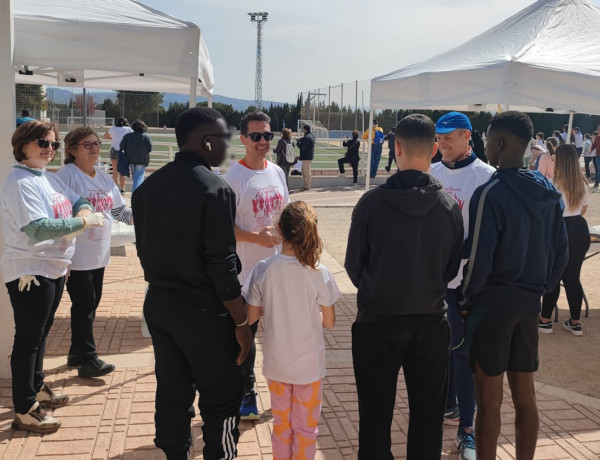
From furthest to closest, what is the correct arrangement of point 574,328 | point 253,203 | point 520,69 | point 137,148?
point 137,148
point 574,328
point 520,69
point 253,203

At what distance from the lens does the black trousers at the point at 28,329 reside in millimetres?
3525

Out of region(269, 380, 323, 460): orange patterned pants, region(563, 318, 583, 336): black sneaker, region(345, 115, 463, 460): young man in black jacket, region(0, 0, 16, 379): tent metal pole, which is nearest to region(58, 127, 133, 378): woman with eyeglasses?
region(0, 0, 16, 379): tent metal pole

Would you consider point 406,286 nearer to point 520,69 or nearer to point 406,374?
point 406,374

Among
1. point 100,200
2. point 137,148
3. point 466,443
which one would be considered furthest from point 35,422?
point 137,148

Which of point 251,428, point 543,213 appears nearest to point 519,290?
point 543,213

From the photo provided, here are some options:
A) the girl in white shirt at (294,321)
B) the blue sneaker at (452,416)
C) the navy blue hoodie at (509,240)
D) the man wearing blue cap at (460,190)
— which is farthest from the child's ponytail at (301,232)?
the blue sneaker at (452,416)

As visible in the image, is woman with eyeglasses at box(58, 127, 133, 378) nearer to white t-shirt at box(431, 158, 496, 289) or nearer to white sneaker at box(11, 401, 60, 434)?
white sneaker at box(11, 401, 60, 434)

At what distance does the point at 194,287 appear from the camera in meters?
2.65

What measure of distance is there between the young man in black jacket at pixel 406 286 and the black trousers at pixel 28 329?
1955 millimetres

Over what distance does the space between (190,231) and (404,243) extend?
972 mm

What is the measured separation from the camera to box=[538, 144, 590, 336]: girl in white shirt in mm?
5863

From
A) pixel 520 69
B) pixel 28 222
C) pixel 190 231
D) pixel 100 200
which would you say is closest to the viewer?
pixel 190 231

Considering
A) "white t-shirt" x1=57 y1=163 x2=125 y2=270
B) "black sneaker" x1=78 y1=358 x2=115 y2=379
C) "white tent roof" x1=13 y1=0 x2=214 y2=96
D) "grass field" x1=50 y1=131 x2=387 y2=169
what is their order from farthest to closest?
"grass field" x1=50 y1=131 x2=387 y2=169 → "white tent roof" x1=13 y1=0 x2=214 y2=96 → "black sneaker" x1=78 y1=358 x2=115 y2=379 → "white t-shirt" x1=57 y1=163 x2=125 y2=270

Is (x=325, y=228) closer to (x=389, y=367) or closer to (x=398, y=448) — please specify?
(x=398, y=448)
